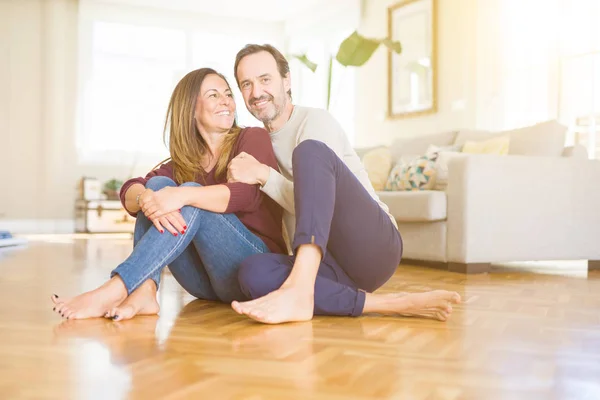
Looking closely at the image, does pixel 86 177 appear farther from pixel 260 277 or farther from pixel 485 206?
pixel 260 277

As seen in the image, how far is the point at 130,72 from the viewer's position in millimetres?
9195

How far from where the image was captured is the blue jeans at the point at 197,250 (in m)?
1.89

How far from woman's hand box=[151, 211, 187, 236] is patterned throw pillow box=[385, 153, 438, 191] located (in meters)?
2.71

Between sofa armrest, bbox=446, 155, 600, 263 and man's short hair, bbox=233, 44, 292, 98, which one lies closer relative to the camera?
man's short hair, bbox=233, 44, 292, 98

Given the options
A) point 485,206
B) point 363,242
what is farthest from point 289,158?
point 485,206

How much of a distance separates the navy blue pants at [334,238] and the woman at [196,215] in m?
0.14

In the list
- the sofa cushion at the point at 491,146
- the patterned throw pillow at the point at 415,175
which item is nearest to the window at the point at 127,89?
the patterned throw pillow at the point at 415,175

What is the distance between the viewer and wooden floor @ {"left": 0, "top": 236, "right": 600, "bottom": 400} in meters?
1.19

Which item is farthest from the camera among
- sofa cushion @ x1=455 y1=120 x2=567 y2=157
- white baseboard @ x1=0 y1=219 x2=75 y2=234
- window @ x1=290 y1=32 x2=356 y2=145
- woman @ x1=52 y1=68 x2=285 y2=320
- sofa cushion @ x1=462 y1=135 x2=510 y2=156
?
white baseboard @ x1=0 y1=219 x2=75 y2=234

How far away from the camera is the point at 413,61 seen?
6.92 meters

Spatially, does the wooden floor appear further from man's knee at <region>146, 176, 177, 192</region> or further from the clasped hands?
man's knee at <region>146, 176, 177, 192</region>

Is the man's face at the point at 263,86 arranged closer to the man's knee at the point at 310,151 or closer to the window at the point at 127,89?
the man's knee at the point at 310,151

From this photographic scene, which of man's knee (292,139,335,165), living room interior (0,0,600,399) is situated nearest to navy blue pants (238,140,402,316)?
man's knee (292,139,335,165)

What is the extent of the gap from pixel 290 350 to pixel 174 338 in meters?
0.33
